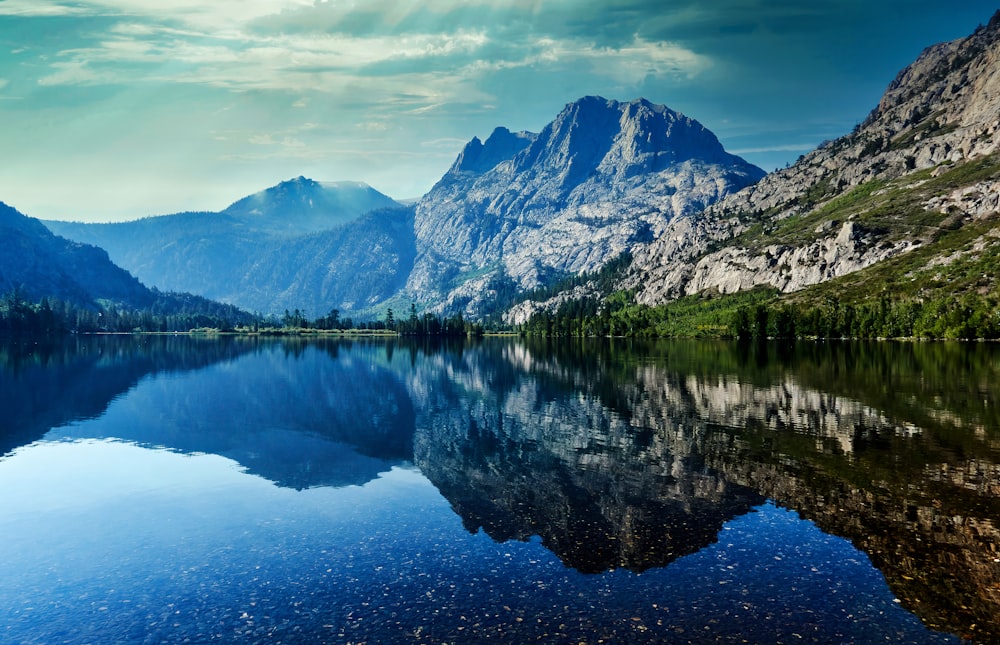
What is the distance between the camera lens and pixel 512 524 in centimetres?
3484

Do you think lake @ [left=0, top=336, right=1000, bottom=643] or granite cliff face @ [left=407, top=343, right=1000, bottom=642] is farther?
granite cliff face @ [left=407, top=343, right=1000, bottom=642]

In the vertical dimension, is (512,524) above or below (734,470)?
below

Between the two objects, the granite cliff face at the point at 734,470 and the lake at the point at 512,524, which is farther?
the granite cliff face at the point at 734,470

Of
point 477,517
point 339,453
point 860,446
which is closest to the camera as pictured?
point 477,517

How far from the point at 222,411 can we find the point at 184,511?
47013 mm

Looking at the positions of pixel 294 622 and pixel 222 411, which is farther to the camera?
pixel 222 411

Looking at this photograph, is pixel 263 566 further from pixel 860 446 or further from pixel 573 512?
pixel 860 446

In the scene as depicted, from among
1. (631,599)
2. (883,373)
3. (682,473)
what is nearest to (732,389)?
(883,373)

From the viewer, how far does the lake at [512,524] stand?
23312 mm

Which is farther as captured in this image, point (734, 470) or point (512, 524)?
point (734, 470)

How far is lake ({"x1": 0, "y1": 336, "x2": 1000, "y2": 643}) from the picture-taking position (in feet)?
76.5

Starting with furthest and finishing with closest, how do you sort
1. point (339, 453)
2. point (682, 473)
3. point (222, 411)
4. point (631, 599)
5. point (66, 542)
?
point (222, 411)
point (339, 453)
point (682, 473)
point (66, 542)
point (631, 599)

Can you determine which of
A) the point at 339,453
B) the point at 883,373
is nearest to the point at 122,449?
the point at 339,453

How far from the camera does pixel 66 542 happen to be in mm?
32531
